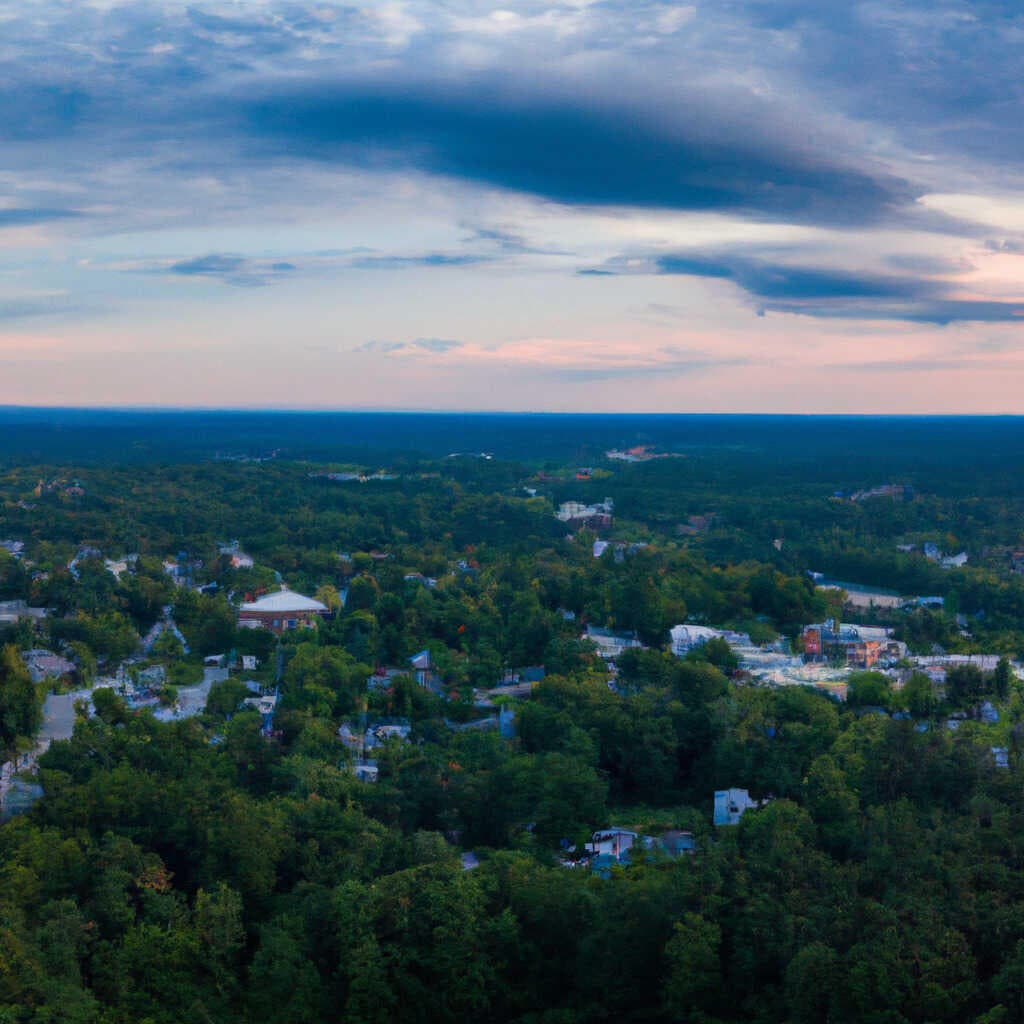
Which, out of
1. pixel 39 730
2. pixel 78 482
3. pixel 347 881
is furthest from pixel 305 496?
pixel 347 881

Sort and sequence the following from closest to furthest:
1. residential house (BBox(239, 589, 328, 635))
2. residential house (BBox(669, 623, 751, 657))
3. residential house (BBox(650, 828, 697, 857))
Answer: residential house (BBox(650, 828, 697, 857)), residential house (BBox(669, 623, 751, 657)), residential house (BBox(239, 589, 328, 635))

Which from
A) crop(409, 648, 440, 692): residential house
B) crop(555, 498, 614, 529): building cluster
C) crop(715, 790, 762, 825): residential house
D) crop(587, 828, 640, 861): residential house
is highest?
crop(555, 498, 614, 529): building cluster

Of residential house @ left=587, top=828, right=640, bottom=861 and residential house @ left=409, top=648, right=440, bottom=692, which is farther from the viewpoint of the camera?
residential house @ left=409, top=648, right=440, bottom=692

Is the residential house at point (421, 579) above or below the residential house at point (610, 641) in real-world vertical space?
above

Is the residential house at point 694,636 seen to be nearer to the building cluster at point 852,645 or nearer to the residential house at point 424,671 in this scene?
the building cluster at point 852,645

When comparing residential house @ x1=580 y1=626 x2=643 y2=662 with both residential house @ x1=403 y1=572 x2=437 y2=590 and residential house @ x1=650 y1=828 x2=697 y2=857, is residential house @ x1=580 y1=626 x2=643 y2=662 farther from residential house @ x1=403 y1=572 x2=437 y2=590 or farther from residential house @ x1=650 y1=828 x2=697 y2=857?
residential house @ x1=650 y1=828 x2=697 y2=857

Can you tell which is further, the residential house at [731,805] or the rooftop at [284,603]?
the rooftop at [284,603]

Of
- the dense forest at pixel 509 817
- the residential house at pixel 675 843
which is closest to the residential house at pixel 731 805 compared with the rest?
the dense forest at pixel 509 817

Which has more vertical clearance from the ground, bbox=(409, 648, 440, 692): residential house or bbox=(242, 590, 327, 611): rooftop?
bbox=(242, 590, 327, 611): rooftop

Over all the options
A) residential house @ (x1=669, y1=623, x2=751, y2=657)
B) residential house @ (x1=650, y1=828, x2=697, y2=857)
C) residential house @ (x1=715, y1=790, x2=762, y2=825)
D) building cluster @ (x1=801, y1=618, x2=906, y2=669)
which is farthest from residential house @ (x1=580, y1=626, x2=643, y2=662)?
residential house @ (x1=650, y1=828, x2=697, y2=857)
